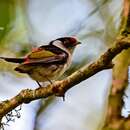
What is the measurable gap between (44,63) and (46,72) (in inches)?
1.7

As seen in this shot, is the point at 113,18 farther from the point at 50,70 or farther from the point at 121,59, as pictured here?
the point at 50,70

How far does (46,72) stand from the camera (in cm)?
210

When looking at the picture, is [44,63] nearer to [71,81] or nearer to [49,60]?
[49,60]

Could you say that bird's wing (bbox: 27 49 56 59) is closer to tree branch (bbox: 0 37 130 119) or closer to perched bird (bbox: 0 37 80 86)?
perched bird (bbox: 0 37 80 86)

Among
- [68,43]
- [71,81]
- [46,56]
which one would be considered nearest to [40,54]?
[46,56]

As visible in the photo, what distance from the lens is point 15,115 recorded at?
74.2 inches

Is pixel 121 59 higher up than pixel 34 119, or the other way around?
pixel 121 59

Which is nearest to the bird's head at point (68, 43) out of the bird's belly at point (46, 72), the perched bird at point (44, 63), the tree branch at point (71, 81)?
the perched bird at point (44, 63)

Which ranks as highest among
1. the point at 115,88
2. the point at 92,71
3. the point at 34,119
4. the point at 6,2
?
the point at 6,2

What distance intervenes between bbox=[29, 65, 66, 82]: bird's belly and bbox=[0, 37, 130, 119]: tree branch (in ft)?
0.91

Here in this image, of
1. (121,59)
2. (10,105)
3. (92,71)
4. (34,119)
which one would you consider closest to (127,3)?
(121,59)

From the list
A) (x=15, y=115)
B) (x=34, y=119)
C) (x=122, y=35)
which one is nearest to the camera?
(x=122, y=35)

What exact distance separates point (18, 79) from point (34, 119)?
0.51 meters

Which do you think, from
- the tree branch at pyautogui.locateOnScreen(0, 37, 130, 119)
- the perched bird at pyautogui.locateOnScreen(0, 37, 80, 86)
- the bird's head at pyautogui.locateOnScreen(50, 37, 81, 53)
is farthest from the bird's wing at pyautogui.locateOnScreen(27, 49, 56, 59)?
the bird's head at pyautogui.locateOnScreen(50, 37, 81, 53)
